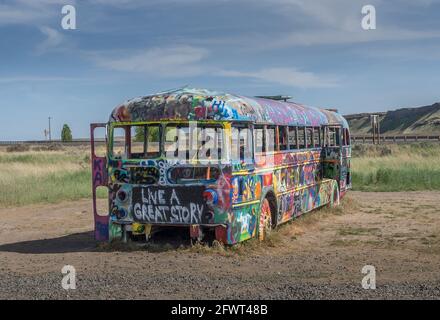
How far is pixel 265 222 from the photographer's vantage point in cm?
1118

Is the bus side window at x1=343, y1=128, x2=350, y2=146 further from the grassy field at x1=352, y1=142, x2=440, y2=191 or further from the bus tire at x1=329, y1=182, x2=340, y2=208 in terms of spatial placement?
the grassy field at x1=352, y1=142, x2=440, y2=191

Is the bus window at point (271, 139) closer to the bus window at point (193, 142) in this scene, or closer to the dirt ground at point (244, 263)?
the bus window at point (193, 142)

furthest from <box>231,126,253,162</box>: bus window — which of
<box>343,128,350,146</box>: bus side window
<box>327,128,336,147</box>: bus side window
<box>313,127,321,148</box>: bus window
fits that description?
<box>343,128,350,146</box>: bus side window

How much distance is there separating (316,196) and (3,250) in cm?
733

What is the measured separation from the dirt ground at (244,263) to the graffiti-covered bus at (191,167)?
1.46 ft

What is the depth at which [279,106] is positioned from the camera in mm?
12688

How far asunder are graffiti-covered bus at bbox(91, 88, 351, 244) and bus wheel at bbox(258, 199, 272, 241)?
0.02 meters

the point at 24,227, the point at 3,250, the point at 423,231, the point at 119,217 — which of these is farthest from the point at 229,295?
the point at 24,227

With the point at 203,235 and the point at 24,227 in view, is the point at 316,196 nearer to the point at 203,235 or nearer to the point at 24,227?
the point at 203,235

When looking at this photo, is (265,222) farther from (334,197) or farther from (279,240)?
(334,197)

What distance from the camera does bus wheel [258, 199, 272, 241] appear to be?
1095cm

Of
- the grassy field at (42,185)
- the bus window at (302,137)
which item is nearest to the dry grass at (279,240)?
the bus window at (302,137)

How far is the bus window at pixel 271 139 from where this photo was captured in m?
11.4

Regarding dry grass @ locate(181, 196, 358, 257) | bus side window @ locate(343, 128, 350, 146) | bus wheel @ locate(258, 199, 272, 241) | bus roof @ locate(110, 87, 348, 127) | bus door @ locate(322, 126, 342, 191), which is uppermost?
bus roof @ locate(110, 87, 348, 127)
